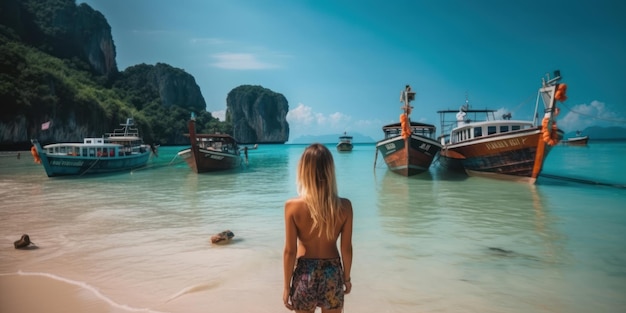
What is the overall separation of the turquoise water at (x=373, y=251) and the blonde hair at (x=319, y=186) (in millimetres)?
2605

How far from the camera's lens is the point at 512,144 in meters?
17.7

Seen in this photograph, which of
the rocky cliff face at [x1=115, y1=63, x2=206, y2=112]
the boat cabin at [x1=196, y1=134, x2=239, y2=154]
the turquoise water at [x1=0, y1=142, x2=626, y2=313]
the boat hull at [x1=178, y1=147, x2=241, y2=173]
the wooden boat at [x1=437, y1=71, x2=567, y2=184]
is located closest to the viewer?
the turquoise water at [x1=0, y1=142, x2=626, y2=313]

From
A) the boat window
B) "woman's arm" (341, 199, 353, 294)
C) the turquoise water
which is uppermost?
the boat window

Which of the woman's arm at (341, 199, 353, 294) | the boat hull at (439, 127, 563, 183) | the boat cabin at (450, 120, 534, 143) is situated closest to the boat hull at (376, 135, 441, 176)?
the boat hull at (439, 127, 563, 183)

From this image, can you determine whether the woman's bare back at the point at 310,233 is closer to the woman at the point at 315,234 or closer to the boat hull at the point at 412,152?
the woman at the point at 315,234

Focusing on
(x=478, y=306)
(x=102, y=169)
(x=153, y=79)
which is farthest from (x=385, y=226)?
(x=153, y=79)

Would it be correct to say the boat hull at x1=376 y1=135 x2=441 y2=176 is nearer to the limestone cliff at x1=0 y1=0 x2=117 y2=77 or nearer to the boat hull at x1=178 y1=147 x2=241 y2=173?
the boat hull at x1=178 y1=147 x2=241 y2=173

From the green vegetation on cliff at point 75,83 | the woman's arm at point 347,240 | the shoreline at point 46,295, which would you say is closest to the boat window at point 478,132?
the woman's arm at point 347,240

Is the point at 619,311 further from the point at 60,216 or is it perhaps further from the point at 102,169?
the point at 102,169

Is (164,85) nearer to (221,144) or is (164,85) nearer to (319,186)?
(221,144)

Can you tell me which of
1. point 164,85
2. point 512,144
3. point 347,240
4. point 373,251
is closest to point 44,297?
point 347,240

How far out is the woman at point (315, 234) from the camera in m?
2.40

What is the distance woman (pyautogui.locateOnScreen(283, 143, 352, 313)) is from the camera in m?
2.40

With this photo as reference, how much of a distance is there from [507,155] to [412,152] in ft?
17.1
